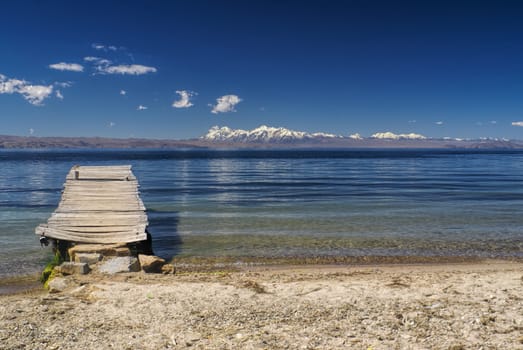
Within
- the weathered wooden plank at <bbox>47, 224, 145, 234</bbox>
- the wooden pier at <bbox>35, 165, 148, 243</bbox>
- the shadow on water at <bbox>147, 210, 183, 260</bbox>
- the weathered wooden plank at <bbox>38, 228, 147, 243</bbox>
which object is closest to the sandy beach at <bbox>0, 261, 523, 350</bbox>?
the weathered wooden plank at <bbox>38, 228, 147, 243</bbox>

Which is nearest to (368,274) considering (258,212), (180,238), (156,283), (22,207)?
(156,283)

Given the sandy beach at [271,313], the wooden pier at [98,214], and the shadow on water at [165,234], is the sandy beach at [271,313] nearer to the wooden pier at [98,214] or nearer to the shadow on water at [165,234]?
the wooden pier at [98,214]

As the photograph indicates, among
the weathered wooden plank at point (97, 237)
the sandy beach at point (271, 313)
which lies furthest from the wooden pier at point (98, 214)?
the sandy beach at point (271, 313)

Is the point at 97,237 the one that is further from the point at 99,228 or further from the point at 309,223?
the point at 309,223

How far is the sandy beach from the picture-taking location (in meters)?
6.79

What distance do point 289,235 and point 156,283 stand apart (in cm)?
790

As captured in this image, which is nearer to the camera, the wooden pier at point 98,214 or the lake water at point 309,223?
the wooden pier at point 98,214

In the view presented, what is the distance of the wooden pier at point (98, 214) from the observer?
1323cm

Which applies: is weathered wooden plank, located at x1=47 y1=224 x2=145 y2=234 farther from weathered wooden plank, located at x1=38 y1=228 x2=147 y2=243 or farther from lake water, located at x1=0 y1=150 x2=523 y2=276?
lake water, located at x1=0 y1=150 x2=523 y2=276

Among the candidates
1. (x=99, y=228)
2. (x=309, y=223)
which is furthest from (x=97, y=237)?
(x=309, y=223)

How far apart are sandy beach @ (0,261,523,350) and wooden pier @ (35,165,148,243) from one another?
8.70 feet

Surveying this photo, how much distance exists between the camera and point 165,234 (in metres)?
17.9

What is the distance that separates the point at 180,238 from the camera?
668 inches

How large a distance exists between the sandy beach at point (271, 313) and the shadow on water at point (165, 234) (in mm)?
3840
